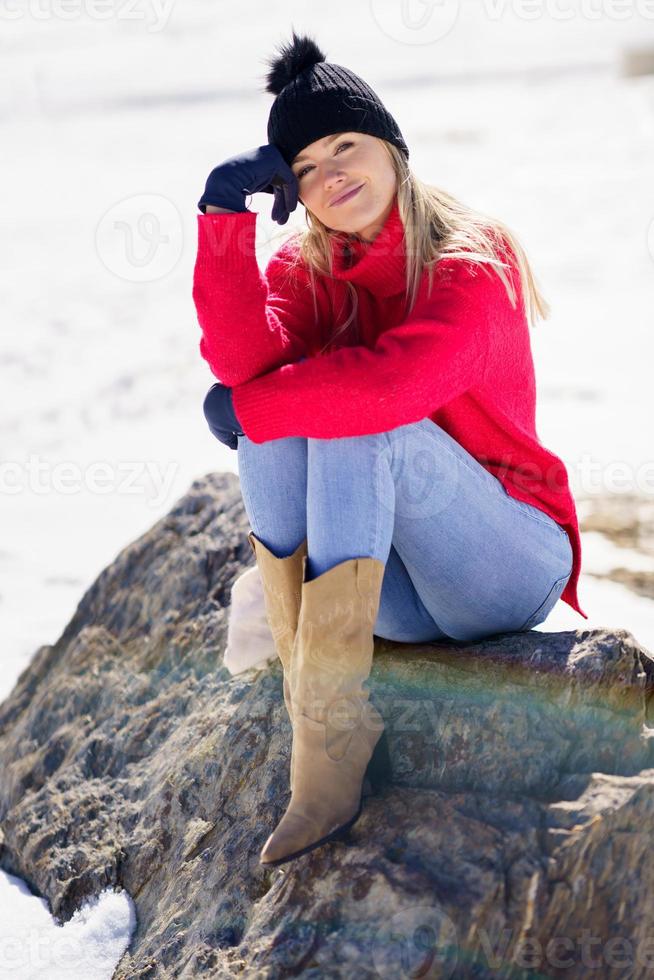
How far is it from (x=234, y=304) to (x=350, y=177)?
14.0 inches

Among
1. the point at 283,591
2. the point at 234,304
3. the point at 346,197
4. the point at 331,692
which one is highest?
the point at 346,197

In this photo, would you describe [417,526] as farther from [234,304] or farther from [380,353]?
[234,304]

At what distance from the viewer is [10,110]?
1110 centimetres

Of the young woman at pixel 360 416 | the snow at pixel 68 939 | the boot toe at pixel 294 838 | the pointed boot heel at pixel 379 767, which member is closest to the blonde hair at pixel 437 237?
the young woman at pixel 360 416

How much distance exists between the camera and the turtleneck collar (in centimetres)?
219

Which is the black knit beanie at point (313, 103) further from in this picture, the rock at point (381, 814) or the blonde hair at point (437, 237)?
the rock at point (381, 814)

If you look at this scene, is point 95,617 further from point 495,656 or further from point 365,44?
point 365,44

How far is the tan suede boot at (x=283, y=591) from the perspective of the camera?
75.9 inches

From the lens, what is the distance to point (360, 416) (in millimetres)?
1829

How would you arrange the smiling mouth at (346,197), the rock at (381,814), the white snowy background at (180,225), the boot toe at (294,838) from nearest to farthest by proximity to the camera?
the rock at (381,814) → the boot toe at (294,838) → the smiling mouth at (346,197) → the white snowy background at (180,225)

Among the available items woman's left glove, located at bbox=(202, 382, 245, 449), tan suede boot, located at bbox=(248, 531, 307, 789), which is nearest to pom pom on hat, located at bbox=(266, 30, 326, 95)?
woman's left glove, located at bbox=(202, 382, 245, 449)

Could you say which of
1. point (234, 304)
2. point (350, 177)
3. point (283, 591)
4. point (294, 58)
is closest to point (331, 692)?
point (283, 591)

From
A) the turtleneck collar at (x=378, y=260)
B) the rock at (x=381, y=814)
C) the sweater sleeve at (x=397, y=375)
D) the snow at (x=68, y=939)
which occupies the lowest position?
the snow at (x=68, y=939)

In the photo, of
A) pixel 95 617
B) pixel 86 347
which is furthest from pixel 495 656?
pixel 86 347
